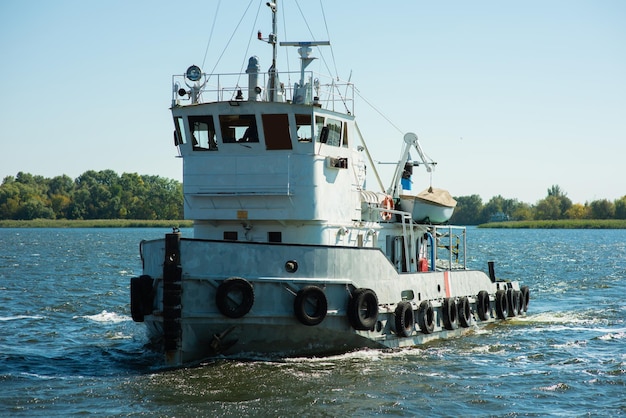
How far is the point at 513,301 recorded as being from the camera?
1004 inches

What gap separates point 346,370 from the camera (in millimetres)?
16516

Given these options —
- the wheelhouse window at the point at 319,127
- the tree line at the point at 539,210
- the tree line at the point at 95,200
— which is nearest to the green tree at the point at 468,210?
the tree line at the point at 539,210

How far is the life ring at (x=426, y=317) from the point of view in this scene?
19.5 meters

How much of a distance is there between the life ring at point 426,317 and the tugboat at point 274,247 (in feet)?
0.12

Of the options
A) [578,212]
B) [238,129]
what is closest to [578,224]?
[578,212]

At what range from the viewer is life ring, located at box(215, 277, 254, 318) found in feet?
52.2

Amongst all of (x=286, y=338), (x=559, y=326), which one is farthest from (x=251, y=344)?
(x=559, y=326)

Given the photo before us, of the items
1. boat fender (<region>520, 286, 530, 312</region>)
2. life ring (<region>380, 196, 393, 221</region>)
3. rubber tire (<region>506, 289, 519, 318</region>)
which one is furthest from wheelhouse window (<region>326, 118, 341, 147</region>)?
boat fender (<region>520, 286, 530, 312</region>)

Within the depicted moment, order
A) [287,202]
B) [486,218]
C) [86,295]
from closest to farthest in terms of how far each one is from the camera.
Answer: [287,202], [86,295], [486,218]

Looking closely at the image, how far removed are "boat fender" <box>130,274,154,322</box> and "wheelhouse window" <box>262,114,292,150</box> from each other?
148 inches

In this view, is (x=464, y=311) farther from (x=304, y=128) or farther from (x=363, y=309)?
(x=304, y=128)

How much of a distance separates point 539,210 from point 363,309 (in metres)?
121

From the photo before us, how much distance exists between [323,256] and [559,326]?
10.5 meters

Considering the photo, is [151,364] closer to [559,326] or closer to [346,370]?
[346,370]
